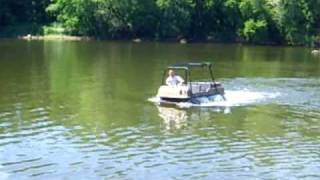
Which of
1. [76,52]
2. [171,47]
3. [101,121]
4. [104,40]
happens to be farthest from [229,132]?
[104,40]

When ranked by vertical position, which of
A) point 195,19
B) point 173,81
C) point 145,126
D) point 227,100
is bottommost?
point 145,126

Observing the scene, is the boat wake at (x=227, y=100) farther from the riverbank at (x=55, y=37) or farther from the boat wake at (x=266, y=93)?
the riverbank at (x=55, y=37)

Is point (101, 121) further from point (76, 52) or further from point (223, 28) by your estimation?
point (223, 28)

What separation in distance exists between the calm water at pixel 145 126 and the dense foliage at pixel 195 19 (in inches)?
1584

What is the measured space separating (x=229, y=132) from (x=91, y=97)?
1418 centimetres

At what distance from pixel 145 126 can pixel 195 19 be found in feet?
267

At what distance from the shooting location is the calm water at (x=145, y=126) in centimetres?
3028

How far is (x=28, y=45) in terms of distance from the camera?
99.3m

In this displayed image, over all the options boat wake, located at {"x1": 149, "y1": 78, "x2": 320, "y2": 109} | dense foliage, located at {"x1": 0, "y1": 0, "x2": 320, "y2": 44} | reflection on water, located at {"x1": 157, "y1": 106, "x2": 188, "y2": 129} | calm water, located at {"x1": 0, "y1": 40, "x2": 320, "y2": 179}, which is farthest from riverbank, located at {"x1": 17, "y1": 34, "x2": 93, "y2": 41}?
reflection on water, located at {"x1": 157, "y1": 106, "x2": 188, "y2": 129}

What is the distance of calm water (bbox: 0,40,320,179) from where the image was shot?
30.3 m

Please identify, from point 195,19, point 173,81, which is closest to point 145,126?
point 173,81

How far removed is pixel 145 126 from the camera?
39.3 m

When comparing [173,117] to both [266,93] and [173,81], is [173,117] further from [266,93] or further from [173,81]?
[266,93]

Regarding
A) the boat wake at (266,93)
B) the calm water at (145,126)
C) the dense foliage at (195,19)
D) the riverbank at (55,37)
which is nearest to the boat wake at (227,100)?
the boat wake at (266,93)
